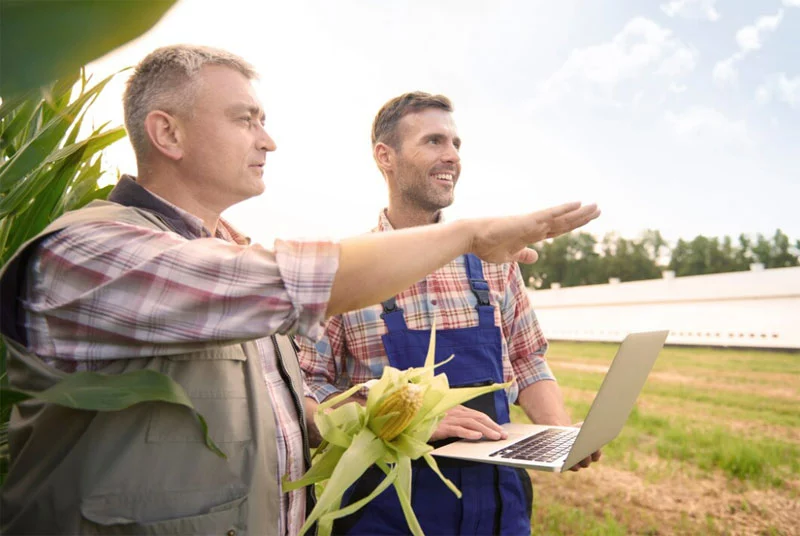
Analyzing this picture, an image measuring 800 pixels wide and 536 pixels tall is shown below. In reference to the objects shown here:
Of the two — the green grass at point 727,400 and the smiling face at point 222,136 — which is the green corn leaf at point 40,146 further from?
the green grass at point 727,400

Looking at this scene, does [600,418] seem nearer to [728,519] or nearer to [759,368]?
[728,519]

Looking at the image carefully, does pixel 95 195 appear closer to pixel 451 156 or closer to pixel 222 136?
pixel 222 136

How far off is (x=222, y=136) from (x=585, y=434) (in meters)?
0.95

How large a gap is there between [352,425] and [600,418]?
1.90 feet

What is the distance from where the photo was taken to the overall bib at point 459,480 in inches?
66.7

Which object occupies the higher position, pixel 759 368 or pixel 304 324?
pixel 304 324

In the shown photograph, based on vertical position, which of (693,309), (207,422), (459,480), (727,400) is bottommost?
(727,400)

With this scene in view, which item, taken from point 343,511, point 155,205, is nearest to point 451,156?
point 155,205

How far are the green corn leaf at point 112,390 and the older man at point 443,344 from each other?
87cm

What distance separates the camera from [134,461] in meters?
0.86

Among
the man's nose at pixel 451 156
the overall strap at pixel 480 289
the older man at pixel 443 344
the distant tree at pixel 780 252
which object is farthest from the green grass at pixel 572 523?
the distant tree at pixel 780 252

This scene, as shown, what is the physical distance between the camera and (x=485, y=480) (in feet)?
5.68

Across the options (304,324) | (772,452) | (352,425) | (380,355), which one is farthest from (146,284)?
(772,452)

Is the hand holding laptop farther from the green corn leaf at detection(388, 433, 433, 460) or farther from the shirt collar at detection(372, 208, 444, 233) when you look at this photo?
the shirt collar at detection(372, 208, 444, 233)
